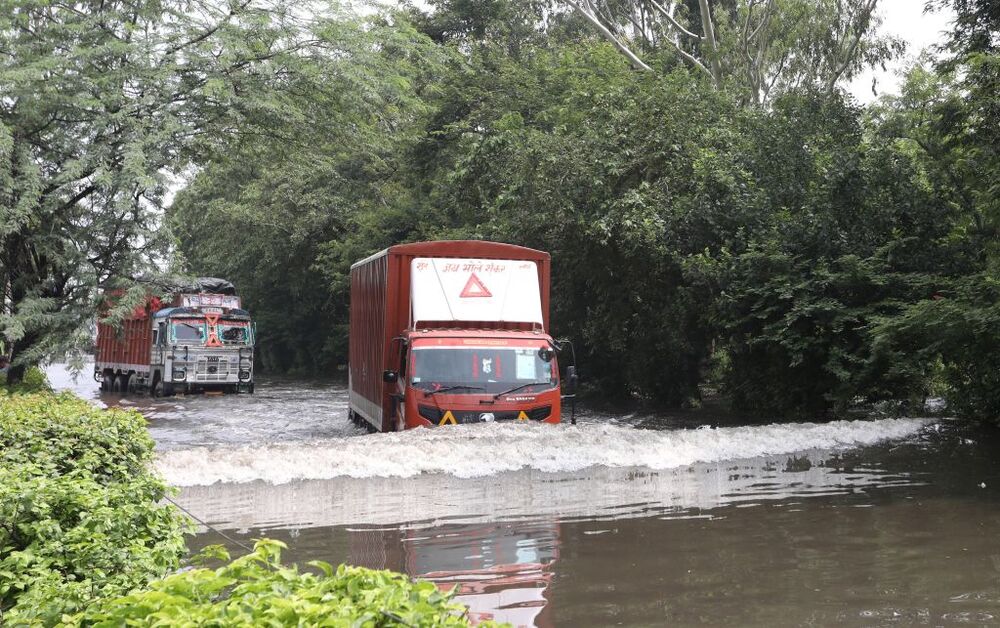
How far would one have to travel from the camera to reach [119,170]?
17.9m

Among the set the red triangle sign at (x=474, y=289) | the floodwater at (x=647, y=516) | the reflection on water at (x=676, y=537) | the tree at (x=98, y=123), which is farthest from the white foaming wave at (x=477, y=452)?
the tree at (x=98, y=123)

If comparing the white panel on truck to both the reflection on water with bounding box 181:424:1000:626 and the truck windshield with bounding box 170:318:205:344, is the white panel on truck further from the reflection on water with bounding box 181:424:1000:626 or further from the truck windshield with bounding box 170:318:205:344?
the truck windshield with bounding box 170:318:205:344

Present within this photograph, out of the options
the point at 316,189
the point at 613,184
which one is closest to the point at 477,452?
the point at 613,184

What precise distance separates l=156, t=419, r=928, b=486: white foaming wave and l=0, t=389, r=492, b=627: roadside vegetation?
4362mm

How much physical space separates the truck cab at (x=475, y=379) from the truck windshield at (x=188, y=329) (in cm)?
2164

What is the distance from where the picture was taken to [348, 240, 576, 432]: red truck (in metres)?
16.5

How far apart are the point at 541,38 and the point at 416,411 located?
108ft

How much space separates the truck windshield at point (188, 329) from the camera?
36.8 m

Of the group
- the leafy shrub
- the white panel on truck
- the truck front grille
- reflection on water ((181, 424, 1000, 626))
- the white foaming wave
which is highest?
the white panel on truck

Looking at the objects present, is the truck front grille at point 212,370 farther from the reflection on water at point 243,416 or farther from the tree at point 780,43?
the tree at point 780,43

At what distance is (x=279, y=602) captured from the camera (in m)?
2.98

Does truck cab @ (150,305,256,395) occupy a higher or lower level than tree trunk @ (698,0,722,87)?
lower

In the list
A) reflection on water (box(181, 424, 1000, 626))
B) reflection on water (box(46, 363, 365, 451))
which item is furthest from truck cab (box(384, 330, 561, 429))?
reflection on water (box(46, 363, 365, 451))

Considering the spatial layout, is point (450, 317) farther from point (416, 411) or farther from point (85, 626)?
point (85, 626)
